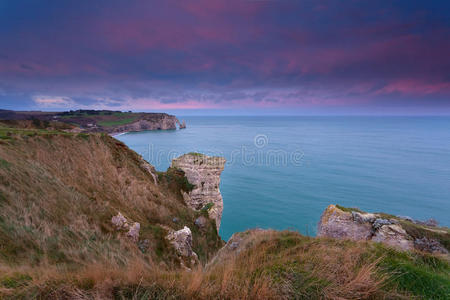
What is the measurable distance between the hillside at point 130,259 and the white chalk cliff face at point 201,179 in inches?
538

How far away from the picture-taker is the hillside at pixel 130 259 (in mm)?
3180

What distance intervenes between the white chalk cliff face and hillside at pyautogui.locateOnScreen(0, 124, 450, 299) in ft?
44.8

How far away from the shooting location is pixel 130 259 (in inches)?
210

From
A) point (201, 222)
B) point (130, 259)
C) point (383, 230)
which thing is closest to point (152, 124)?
point (201, 222)

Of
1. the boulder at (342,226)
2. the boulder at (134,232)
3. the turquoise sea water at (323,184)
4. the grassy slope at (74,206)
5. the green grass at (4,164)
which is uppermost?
the green grass at (4,164)

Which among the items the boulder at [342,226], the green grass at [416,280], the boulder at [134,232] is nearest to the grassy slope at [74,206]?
the boulder at [134,232]

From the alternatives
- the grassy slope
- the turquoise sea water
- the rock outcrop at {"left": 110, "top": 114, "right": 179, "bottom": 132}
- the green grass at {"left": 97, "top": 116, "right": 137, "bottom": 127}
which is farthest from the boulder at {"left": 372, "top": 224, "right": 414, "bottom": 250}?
the rock outcrop at {"left": 110, "top": 114, "right": 179, "bottom": 132}

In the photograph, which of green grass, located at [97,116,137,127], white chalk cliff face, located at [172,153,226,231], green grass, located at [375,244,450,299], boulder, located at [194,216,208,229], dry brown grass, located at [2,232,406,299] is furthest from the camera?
green grass, located at [97,116,137,127]

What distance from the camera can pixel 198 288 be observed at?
324cm

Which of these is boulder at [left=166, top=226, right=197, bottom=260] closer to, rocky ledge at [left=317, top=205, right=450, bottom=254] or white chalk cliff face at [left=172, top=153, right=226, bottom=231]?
rocky ledge at [left=317, top=205, right=450, bottom=254]

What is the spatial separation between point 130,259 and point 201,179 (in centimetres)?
2244

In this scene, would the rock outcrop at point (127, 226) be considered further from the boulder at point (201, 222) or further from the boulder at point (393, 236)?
the boulder at point (393, 236)

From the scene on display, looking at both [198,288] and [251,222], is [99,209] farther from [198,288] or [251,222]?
→ [251,222]

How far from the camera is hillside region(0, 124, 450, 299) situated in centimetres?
318
